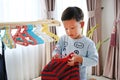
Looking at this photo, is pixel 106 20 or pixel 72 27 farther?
pixel 106 20

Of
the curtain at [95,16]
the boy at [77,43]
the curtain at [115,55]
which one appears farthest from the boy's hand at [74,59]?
the curtain at [95,16]

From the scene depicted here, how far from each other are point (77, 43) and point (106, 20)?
88.3 inches

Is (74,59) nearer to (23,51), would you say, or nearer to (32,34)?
(32,34)

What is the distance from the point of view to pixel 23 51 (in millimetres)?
2992

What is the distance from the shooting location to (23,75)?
10.00ft

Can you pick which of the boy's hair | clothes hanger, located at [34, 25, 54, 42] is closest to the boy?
the boy's hair

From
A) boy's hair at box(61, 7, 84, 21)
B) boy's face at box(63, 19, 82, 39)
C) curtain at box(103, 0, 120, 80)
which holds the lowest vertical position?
curtain at box(103, 0, 120, 80)

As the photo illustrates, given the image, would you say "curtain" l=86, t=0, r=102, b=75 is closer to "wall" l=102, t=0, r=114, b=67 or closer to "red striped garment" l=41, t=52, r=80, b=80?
"wall" l=102, t=0, r=114, b=67

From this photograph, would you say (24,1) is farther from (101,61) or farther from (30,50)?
(101,61)

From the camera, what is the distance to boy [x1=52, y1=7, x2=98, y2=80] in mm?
1240

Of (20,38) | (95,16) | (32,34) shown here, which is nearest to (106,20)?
(95,16)

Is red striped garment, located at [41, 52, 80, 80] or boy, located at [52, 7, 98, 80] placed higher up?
boy, located at [52, 7, 98, 80]

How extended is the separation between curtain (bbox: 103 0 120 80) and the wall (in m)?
0.19

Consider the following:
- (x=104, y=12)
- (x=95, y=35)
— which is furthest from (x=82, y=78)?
(x=104, y=12)
